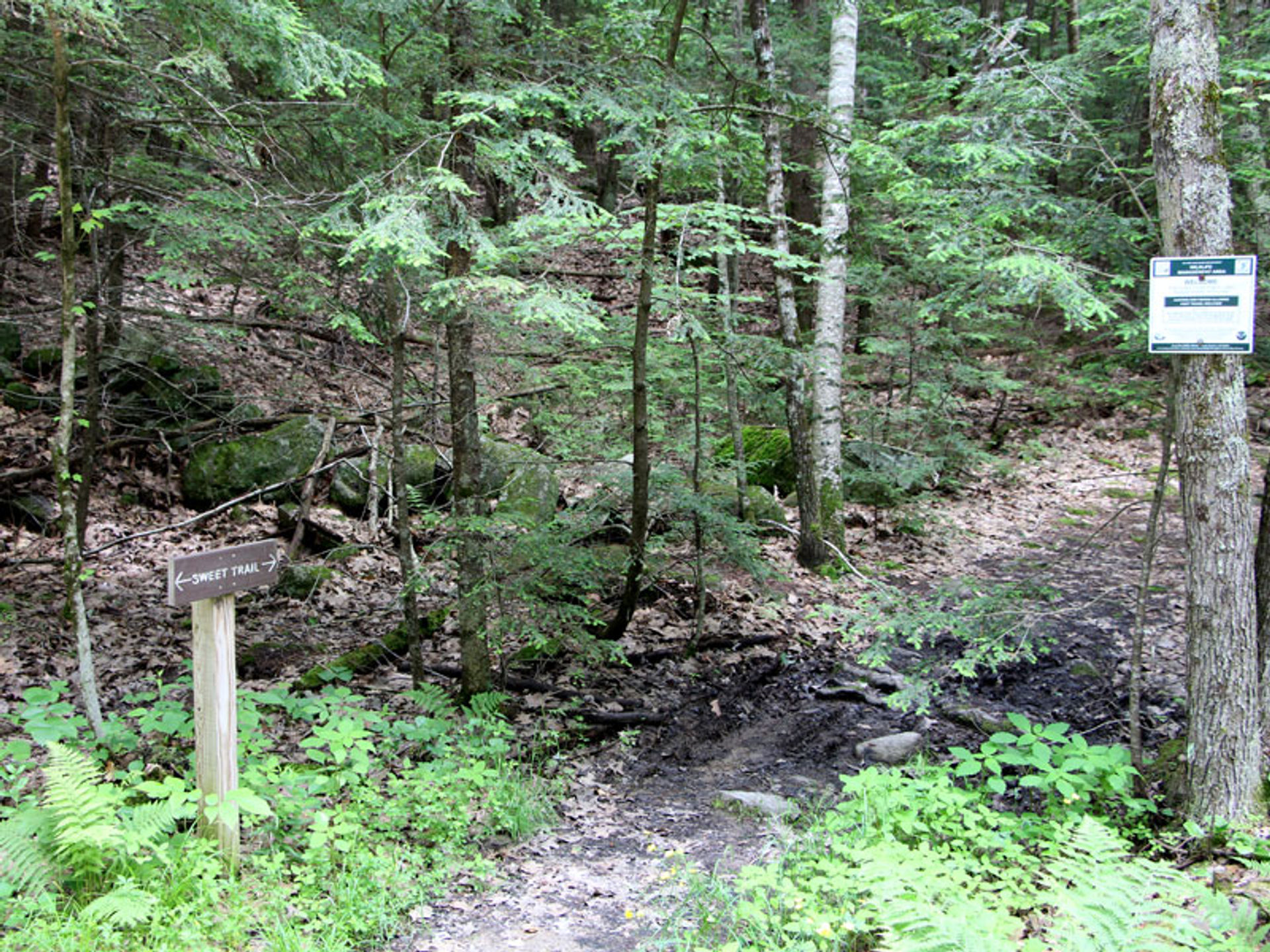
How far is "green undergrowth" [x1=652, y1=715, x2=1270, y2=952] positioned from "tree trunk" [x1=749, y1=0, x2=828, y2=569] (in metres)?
4.41

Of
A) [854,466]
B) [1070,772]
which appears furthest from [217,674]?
[854,466]

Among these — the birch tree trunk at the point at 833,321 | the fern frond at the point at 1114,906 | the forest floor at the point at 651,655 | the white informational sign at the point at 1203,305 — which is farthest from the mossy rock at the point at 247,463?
the fern frond at the point at 1114,906

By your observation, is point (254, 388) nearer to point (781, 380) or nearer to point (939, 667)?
point (781, 380)

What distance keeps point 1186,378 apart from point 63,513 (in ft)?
20.4

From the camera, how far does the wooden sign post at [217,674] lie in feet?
13.1

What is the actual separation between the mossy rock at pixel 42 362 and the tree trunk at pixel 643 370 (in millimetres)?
6914

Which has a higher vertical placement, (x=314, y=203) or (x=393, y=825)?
(x=314, y=203)

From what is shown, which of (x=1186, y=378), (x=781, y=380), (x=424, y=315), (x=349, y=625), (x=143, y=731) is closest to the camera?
(x=1186, y=378)

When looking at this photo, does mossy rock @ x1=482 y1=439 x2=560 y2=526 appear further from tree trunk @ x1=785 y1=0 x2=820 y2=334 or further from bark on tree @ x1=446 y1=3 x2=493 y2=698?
tree trunk @ x1=785 y1=0 x2=820 y2=334

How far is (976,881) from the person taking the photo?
3.63 metres

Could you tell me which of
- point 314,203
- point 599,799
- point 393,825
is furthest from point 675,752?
point 314,203

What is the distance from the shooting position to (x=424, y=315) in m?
7.41

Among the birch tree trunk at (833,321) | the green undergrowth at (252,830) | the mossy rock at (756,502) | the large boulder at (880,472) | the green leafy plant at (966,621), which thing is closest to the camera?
the green undergrowth at (252,830)

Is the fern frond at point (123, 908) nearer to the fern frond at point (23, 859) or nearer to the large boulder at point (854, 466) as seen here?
the fern frond at point (23, 859)
